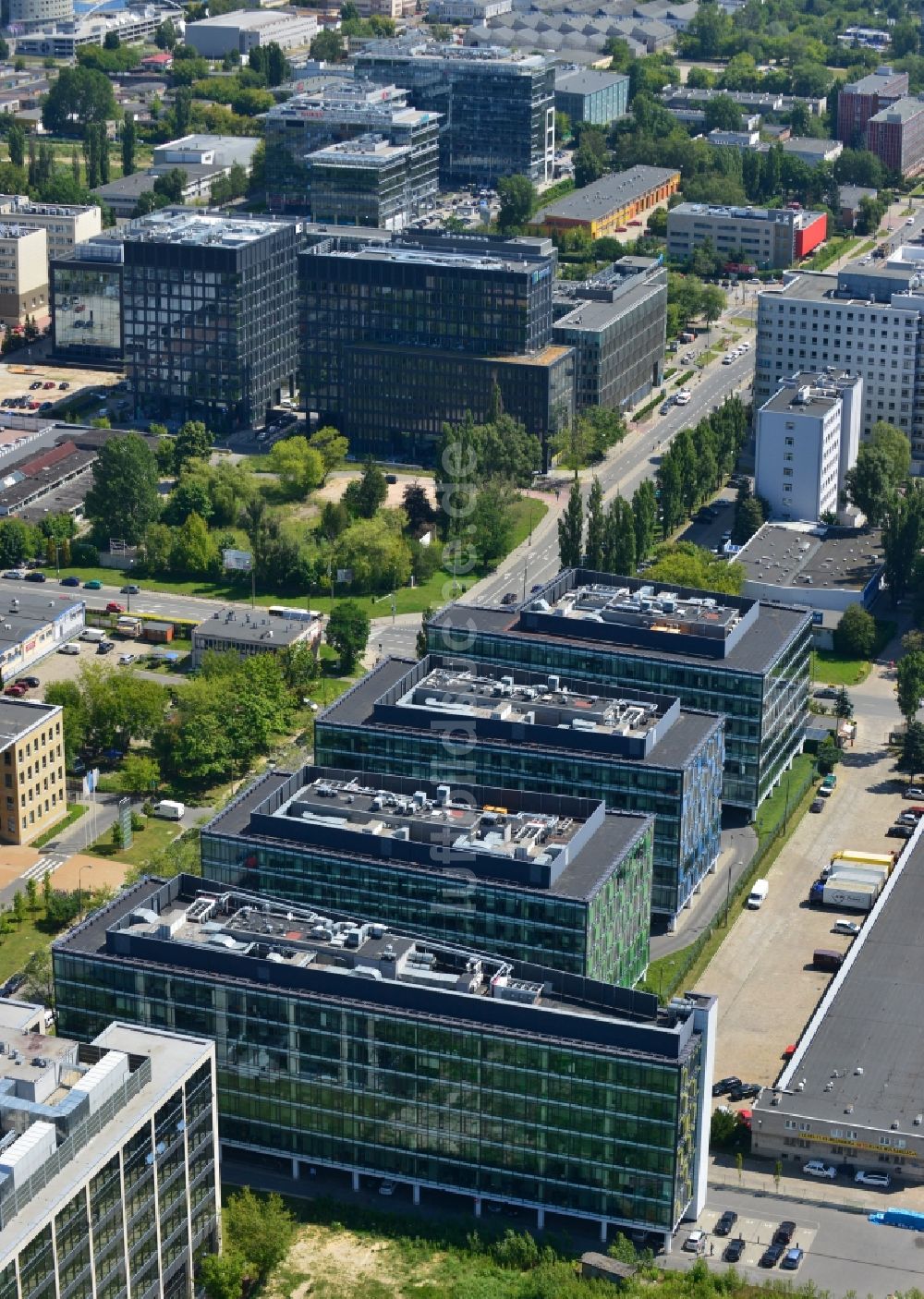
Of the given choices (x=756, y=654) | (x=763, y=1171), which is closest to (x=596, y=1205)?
(x=763, y=1171)

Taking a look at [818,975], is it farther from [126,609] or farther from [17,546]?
[17,546]

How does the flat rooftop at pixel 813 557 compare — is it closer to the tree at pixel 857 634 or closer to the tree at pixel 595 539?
the tree at pixel 857 634

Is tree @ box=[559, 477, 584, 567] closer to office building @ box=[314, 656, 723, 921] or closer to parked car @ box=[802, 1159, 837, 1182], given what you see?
office building @ box=[314, 656, 723, 921]

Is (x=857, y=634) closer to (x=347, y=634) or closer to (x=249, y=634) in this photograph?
(x=347, y=634)

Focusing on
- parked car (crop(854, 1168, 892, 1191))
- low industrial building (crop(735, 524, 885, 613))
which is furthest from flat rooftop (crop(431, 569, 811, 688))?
parked car (crop(854, 1168, 892, 1191))

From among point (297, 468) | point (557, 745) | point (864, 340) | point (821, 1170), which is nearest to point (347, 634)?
point (297, 468)

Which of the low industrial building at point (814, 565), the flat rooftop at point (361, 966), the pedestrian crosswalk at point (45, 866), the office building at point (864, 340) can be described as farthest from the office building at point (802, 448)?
the flat rooftop at point (361, 966)
